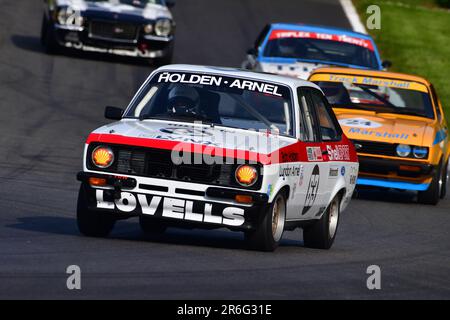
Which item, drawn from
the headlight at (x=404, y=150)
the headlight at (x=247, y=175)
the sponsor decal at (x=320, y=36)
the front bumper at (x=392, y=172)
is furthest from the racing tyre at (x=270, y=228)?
the sponsor decal at (x=320, y=36)

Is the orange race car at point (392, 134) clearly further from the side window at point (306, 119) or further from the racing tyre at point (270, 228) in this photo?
the racing tyre at point (270, 228)

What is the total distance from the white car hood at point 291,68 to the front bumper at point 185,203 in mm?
9090

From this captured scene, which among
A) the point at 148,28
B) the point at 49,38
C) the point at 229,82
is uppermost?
the point at 229,82

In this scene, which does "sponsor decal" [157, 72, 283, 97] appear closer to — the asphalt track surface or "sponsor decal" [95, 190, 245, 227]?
the asphalt track surface

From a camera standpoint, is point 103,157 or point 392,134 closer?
point 103,157

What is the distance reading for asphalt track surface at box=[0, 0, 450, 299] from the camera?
7.96 m

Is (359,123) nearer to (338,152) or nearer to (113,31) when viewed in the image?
(338,152)

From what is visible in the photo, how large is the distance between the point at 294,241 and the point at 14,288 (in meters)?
4.55

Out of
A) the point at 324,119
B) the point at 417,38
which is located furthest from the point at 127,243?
the point at 417,38

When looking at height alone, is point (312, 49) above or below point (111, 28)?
above

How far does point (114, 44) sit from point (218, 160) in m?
14.3

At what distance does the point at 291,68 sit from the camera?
18.8m

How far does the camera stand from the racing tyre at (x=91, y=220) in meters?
9.77

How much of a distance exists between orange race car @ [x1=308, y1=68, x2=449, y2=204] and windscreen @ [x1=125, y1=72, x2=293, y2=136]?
16.2 ft
